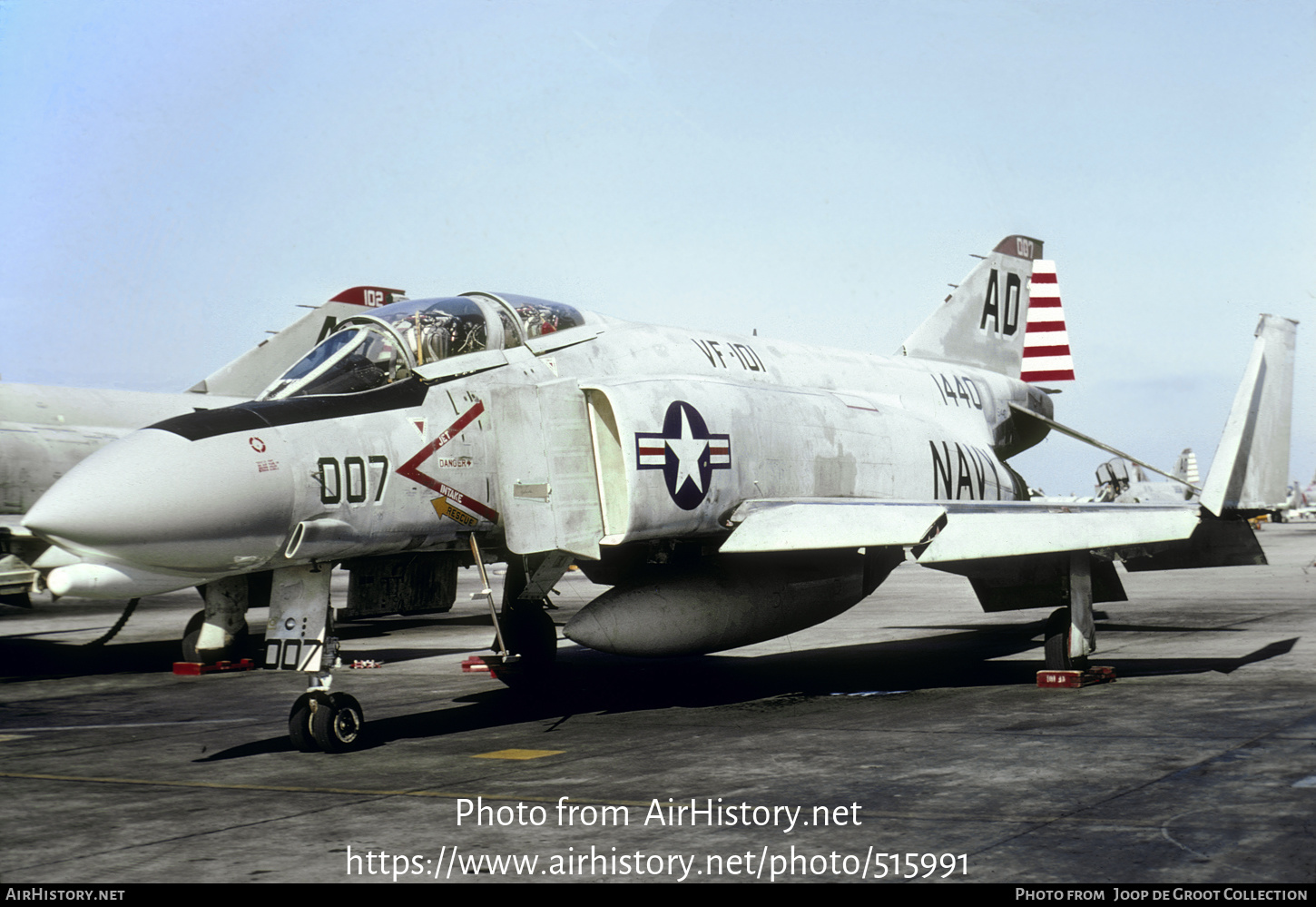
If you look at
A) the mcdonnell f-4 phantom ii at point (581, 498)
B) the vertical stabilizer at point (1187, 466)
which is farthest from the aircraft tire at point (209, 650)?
the vertical stabilizer at point (1187, 466)

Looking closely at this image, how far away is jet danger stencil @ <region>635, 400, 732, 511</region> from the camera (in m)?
8.57

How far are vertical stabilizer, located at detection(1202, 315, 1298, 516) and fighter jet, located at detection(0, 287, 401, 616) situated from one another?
11.5 m

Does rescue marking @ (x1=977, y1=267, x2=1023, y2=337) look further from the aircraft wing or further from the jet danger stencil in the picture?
the jet danger stencil

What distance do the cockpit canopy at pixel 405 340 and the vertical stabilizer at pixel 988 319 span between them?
7.70m

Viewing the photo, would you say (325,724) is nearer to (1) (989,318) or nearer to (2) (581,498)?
(2) (581,498)

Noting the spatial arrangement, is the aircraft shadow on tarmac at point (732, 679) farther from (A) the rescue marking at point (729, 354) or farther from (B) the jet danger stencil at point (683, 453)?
(A) the rescue marking at point (729, 354)

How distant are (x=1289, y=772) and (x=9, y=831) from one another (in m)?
6.56

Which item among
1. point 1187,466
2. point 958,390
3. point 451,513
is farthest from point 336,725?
point 1187,466

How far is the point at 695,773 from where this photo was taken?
6.79 meters

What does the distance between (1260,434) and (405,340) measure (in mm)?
7586

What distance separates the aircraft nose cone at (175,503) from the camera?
6547 mm

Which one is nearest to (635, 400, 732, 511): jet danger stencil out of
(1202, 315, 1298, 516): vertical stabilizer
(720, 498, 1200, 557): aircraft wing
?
(720, 498, 1200, 557): aircraft wing

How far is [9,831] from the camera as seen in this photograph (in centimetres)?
562

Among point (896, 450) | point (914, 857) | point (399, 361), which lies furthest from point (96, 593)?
point (914, 857)
